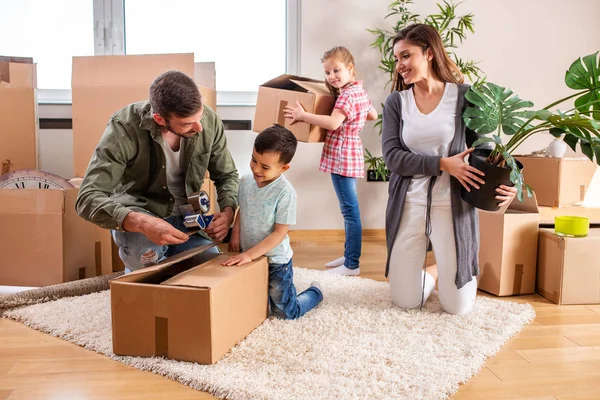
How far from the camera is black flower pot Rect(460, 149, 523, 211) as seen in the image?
1664mm

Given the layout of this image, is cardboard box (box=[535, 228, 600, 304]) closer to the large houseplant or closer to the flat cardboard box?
the large houseplant

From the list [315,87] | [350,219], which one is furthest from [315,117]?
[350,219]

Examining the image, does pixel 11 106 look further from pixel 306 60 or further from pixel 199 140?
pixel 306 60

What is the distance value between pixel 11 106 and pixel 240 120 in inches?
49.4

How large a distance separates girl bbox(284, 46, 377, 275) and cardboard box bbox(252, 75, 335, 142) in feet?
0.13

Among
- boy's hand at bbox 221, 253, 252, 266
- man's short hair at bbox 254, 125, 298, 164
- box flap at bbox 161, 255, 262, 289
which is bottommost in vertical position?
box flap at bbox 161, 255, 262, 289

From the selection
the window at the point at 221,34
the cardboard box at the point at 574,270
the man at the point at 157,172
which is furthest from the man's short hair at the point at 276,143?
the window at the point at 221,34

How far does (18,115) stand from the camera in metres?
2.51

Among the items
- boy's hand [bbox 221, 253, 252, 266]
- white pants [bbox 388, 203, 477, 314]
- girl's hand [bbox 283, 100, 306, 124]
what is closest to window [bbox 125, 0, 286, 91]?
girl's hand [bbox 283, 100, 306, 124]

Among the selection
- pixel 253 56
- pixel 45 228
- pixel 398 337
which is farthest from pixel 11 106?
pixel 398 337

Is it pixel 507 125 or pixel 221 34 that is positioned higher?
pixel 221 34

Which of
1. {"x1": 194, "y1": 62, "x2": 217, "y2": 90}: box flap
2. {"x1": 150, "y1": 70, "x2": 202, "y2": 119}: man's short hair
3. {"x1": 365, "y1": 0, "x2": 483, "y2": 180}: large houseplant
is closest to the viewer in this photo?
{"x1": 150, "y1": 70, "x2": 202, "y2": 119}: man's short hair

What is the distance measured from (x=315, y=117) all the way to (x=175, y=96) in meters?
1.02

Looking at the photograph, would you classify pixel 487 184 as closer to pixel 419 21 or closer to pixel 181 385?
pixel 181 385
